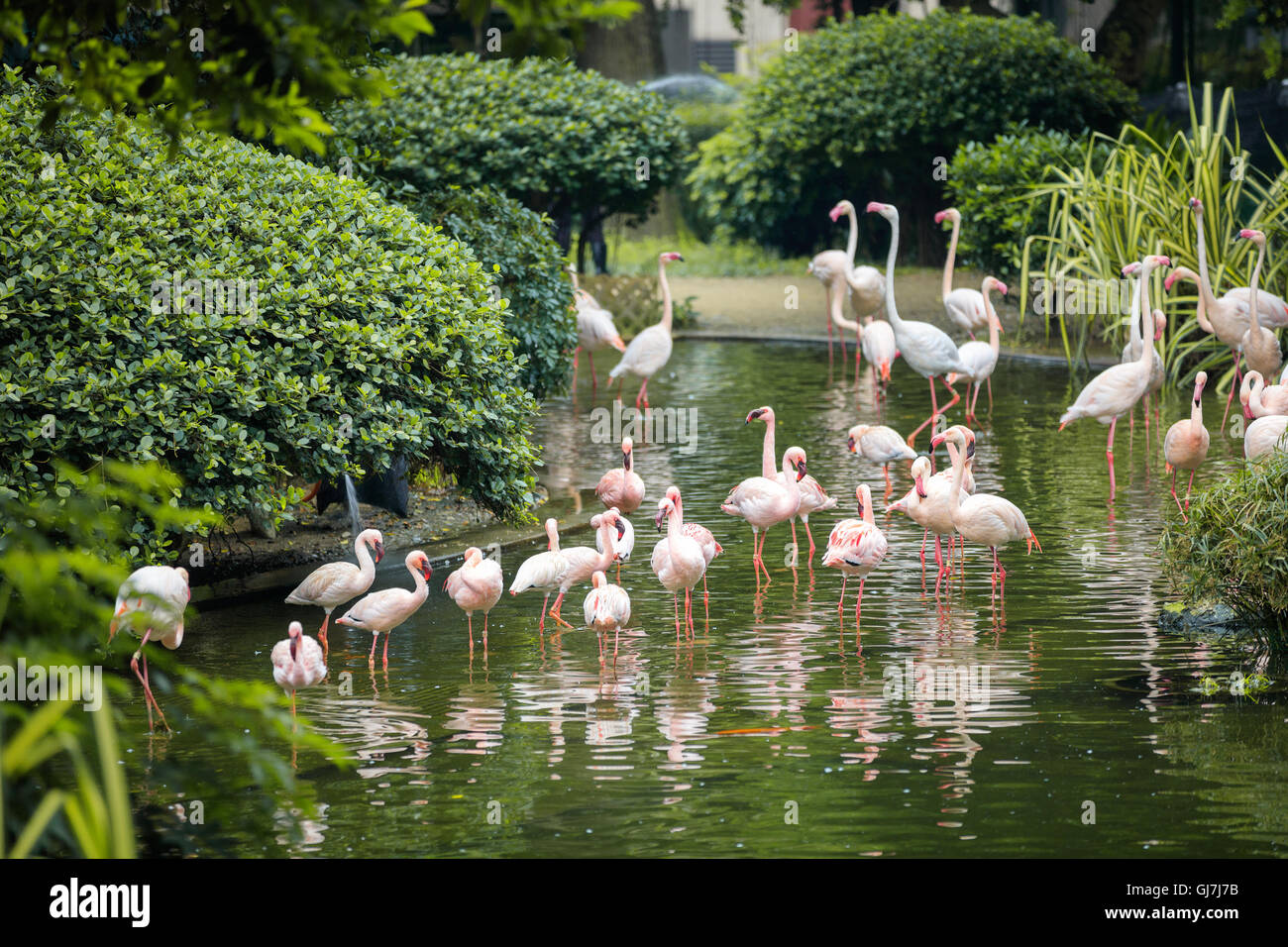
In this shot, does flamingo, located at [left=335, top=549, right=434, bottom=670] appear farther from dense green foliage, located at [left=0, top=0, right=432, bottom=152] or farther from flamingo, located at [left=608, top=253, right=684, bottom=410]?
flamingo, located at [left=608, top=253, right=684, bottom=410]

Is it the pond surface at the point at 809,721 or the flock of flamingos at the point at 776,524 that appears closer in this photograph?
the pond surface at the point at 809,721

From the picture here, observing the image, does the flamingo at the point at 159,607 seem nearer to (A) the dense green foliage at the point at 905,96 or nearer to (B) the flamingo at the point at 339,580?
(B) the flamingo at the point at 339,580

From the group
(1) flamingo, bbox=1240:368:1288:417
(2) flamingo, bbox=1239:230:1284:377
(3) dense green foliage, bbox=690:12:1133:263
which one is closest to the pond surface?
(1) flamingo, bbox=1240:368:1288:417

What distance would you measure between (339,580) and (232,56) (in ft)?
12.5

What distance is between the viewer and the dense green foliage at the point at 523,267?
11.8 m

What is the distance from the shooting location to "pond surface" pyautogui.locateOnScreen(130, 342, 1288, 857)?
201 inches

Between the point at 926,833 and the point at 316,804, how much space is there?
82.0 inches

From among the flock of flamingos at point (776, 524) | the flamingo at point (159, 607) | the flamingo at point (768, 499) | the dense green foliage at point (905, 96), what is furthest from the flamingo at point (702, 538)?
the dense green foliage at point (905, 96)

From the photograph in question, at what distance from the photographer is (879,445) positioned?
10766mm

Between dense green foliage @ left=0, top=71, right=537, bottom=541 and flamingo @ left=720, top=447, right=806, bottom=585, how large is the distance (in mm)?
1251

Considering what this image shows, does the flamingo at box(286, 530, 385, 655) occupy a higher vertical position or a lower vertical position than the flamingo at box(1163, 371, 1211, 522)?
lower

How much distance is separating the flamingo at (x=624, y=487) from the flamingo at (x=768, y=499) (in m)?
0.81

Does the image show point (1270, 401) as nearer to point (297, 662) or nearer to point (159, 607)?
point (297, 662)

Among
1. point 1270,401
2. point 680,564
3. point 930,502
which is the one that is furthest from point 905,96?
point 680,564
